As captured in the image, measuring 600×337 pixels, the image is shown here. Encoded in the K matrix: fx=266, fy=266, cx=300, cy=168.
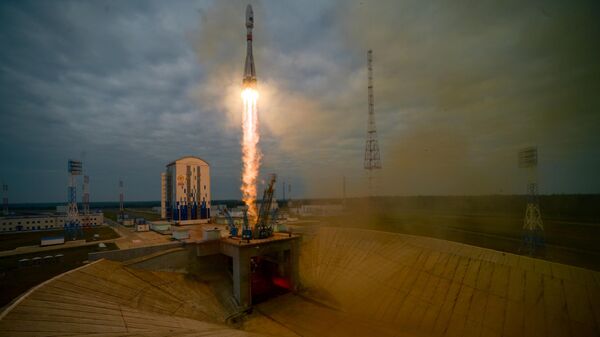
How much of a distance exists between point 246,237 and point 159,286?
1047 cm

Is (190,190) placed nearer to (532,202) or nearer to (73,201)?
(73,201)

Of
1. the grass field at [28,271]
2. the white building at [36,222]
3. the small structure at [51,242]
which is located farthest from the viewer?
the white building at [36,222]

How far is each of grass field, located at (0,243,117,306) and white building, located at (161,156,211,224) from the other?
1799cm

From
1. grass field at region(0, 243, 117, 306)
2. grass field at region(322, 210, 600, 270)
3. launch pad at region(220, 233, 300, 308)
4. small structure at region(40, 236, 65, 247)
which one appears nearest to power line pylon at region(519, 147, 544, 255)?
grass field at region(322, 210, 600, 270)

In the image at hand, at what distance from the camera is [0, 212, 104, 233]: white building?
64938mm

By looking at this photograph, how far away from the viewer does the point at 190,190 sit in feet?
192

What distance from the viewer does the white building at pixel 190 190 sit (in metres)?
57.0

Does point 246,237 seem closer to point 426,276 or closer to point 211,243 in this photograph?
point 211,243

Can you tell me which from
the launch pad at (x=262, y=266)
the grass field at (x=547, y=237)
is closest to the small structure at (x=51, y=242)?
the launch pad at (x=262, y=266)

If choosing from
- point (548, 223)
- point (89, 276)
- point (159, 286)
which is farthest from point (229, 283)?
point (548, 223)

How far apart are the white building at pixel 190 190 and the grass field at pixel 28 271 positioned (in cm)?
1799

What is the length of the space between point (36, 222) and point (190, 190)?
46.3 m

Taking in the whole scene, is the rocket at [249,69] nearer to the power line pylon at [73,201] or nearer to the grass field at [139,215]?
the power line pylon at [73,201]

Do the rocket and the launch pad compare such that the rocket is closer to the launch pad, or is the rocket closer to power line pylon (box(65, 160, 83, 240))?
the launch pad
